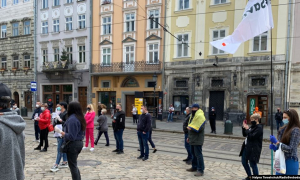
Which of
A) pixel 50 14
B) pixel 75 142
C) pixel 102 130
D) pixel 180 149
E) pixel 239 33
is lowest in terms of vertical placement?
pixel 180 149

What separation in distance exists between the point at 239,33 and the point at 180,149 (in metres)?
4.79

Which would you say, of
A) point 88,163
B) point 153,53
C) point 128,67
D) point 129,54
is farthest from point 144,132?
point 129,54

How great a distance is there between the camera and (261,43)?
17.6 metres

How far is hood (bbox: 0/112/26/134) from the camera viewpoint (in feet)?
7.47

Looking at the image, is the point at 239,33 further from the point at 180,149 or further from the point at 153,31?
the point at 153,31

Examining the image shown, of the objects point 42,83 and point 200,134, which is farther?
point 42,83

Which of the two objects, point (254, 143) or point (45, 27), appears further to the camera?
point (45, 27)

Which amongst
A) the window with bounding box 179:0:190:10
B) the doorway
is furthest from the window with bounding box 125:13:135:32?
the doorway

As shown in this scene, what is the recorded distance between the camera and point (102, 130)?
370 inches

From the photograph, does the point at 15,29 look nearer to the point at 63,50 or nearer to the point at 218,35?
the point at 63,50

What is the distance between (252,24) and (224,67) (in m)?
12.0

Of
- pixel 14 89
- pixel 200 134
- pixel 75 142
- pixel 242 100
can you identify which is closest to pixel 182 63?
pixel 242 100

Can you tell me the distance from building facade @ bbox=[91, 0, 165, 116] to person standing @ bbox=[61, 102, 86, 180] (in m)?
16.7

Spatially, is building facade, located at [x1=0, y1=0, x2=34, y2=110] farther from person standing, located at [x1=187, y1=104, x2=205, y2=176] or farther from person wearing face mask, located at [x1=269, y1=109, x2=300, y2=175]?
person wearing face mask, located at [x1=269, y1=109, x2=300, y2=175]
